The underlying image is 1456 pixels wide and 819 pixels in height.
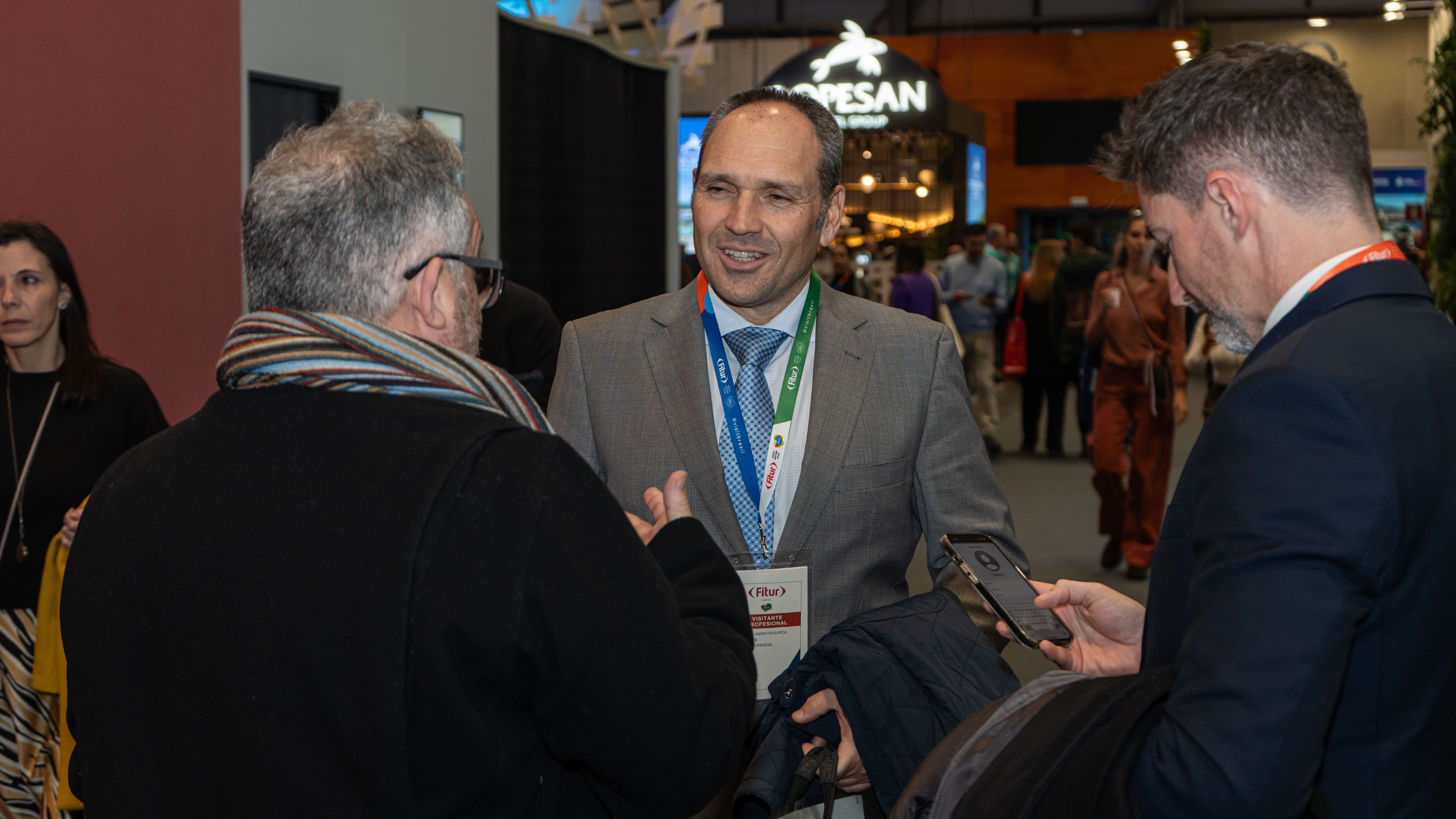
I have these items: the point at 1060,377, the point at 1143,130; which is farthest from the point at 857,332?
the point at 1060,377

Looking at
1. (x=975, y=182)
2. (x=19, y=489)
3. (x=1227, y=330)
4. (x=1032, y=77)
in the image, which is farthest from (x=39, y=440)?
(x=1032, y=77)

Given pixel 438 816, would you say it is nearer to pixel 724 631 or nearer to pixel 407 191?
pixel 724 631

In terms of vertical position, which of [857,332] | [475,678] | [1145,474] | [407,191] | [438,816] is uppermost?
[407,191]

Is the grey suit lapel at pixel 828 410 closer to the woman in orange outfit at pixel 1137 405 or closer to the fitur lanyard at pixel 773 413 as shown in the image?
the fitur lanyard at pixel 773 413

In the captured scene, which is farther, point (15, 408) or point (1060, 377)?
point (1060, 377)

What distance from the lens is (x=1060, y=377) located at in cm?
959

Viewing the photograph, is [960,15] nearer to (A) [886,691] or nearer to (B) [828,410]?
(B) [828,410]

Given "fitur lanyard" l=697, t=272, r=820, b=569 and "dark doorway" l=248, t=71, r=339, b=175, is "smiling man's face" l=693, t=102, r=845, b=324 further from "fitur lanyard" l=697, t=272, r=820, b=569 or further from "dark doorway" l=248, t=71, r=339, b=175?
"dark doorway" l=248, t=71, r=339, b=175

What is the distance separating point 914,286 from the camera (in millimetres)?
9523

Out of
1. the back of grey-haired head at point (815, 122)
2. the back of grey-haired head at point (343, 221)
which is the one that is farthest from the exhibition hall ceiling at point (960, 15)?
the back of grey-haired head at point (343, 221)

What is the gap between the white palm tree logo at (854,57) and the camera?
13.7 m

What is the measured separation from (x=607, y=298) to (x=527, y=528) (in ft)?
29.8

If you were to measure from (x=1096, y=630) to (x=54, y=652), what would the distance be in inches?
97.9

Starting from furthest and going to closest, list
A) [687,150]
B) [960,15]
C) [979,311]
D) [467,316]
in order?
1. [960,15]
2. [687,150]
3. [979,311]
4. [467,316]
